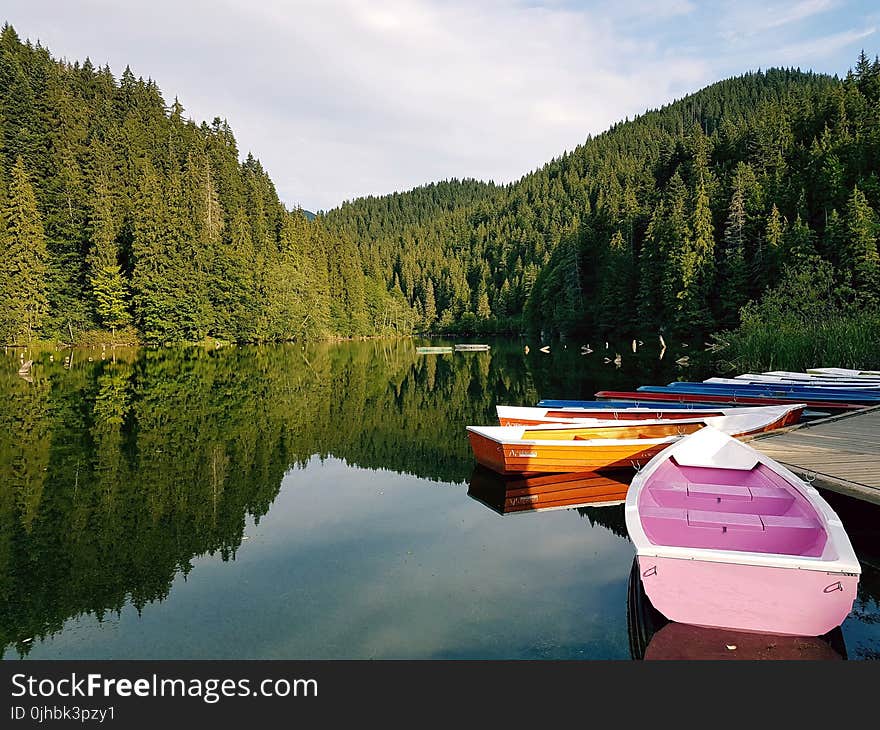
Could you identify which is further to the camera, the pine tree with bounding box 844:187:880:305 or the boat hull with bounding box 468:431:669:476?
the pine tree with bounding box 844:187:880:305

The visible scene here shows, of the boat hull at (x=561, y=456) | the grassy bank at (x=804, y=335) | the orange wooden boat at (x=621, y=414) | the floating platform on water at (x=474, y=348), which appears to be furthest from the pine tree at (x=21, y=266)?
the grassy bank at (x=804, y=335)

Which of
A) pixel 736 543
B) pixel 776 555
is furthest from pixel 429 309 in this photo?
pixel 776 555

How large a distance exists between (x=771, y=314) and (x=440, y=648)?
3936 cm

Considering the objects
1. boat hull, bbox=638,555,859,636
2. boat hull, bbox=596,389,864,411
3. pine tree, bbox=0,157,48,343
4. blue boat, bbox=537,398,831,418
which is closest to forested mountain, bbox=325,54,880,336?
boat hull, bbox=596,389,864,411

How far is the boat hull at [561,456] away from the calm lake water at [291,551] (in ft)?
3.25

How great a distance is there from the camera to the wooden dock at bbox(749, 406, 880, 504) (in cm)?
825

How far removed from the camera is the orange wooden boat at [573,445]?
11984 mm

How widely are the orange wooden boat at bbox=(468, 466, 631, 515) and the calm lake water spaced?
0.38 metres

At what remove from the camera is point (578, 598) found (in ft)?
22.7

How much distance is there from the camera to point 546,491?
11359 millimetres

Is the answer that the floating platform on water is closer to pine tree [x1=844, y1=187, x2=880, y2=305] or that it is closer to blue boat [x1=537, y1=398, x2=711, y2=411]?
pine tree [x1=844, y1=187, x2=880, y2=305]
